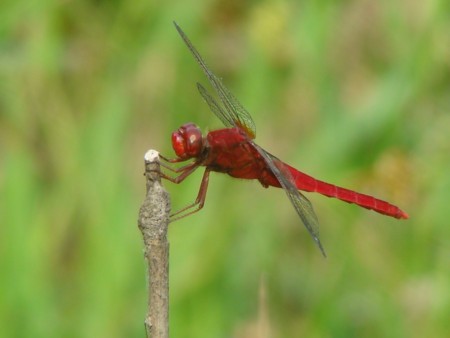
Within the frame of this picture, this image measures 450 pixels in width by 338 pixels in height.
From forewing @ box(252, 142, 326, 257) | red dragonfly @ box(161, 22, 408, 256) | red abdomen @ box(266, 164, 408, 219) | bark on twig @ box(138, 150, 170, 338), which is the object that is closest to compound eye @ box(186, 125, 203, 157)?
red dragonfly @ box(161, 22, 408, 256)

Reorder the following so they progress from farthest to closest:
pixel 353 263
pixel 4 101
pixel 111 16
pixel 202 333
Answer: pixel 111 16
pixel 4 101
pixel 353 263
pixel 202 333

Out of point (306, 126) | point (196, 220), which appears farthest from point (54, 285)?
point (306, 126)

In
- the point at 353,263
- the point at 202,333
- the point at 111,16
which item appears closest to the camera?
the point at 202,333

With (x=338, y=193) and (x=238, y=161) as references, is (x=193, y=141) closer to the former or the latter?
(x=238, y=161)

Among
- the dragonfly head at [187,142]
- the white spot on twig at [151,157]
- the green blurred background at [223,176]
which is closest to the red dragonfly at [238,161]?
the dragonfly head at [187,142]

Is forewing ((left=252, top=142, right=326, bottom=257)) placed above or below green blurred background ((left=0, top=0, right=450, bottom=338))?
below

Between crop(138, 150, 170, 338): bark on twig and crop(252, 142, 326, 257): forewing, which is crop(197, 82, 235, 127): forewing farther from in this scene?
crop(138, 150, 170, 338): bark on twig

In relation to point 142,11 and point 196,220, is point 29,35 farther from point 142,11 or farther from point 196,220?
point 196,220

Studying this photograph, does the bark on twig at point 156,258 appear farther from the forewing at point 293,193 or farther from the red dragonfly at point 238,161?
the forewing at point 293,193
